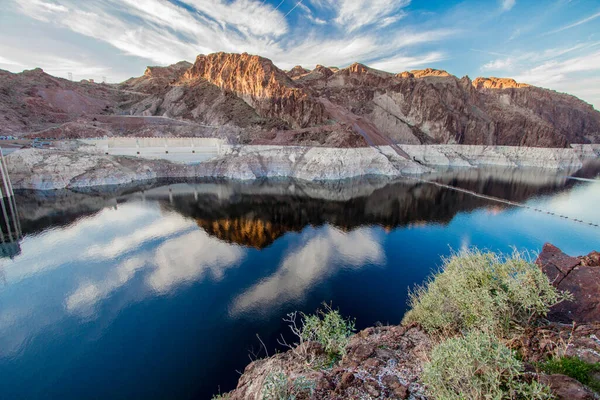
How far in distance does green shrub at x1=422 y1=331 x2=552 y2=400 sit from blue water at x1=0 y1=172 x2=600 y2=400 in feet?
30.1

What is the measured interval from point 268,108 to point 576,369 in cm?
7300

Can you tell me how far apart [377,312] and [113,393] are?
1278 cm

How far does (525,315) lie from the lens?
728cm

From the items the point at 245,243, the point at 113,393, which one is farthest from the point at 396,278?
the point at 113,393

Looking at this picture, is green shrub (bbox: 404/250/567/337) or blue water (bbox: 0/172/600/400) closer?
green shrub (bbox: 404/250/567/337)

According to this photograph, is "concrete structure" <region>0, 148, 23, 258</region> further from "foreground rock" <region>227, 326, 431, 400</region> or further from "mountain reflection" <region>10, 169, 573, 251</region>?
"foreground rock" <region>227, 326, 431, 400</region>

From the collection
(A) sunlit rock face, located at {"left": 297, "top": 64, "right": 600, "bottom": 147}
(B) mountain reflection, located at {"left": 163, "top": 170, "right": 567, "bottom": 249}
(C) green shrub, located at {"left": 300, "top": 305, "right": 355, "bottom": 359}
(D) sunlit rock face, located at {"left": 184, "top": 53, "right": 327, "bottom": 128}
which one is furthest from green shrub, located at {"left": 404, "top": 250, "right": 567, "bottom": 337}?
(A) sunlit rock face, located at {"left": 297, "top": 64, "right": 600, "bottom": 147}

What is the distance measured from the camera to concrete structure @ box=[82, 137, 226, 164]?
52938mm

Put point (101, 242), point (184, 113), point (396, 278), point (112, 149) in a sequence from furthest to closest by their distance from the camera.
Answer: point (184, 113)
point (112, 149)
point (101, 242)
point (396, 278)

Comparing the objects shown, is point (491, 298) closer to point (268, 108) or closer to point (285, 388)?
point (285, 388)

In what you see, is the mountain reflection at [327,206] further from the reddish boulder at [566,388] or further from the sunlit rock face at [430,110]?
the sunlit rock face at [430,110]

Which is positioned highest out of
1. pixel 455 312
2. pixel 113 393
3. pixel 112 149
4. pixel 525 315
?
pixel 112 149

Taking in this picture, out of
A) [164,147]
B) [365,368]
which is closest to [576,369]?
[365,368]

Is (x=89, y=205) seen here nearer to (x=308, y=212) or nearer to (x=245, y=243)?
(x=245, y=243)
